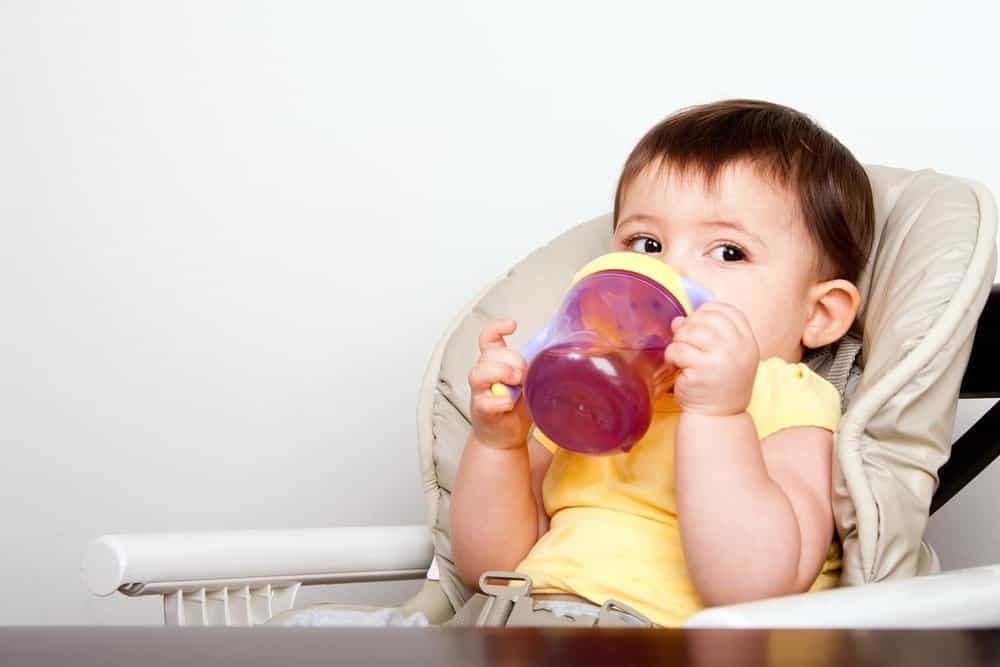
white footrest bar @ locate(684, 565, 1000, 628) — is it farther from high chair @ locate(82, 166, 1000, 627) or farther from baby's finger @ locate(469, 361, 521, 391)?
baby's finger @ locate(469, 361, 521, 391)

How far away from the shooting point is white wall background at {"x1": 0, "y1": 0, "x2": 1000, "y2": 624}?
1714 mm

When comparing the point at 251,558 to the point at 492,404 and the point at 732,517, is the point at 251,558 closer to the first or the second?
the point at 492,404

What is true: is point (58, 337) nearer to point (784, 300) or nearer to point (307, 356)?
point (307, 356)

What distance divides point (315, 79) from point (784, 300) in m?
0.97

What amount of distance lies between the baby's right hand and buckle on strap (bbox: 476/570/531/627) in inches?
4.8

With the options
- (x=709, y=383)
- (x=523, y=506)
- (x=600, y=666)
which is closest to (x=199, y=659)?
(x=600, y=666)

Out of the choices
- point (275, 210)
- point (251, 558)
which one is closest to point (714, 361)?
point (251, 558)

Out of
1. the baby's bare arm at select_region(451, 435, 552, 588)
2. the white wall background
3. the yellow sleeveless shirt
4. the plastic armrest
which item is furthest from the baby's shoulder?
the white wall background

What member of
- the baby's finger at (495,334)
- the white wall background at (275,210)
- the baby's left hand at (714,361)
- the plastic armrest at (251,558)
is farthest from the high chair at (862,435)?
the white wall background at (275,210)

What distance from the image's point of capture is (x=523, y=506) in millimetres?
1105

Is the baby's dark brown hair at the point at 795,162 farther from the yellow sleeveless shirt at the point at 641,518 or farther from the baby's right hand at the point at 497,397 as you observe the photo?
the baby's right hand at the point at 497,397

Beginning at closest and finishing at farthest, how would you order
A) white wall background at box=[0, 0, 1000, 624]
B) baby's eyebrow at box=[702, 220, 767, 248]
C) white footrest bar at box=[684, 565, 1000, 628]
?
white footrest bar at box=[684, 565, 1000, 628], baby's eyebrow at box=[702, 220, 767, 248], white wall background at box=[0, 0, 1000, 624]

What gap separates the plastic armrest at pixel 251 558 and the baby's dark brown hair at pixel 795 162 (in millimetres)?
428

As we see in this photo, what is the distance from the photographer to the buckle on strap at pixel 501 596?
98cm
